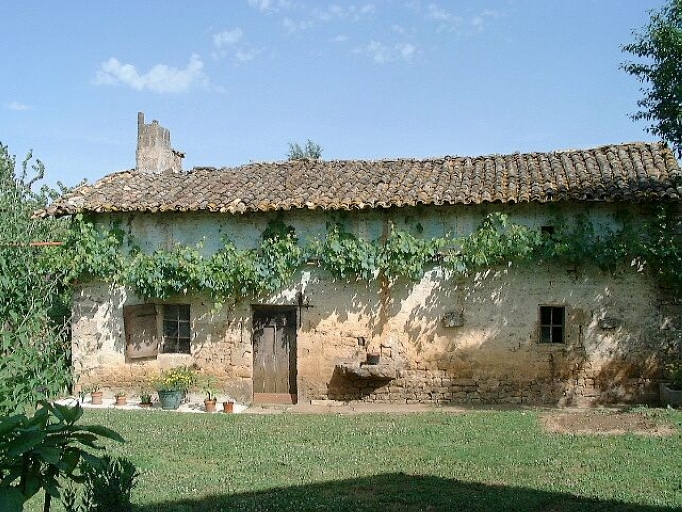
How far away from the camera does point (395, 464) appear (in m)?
7.78

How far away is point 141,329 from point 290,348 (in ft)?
10.3

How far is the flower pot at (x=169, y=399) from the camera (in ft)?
39.7

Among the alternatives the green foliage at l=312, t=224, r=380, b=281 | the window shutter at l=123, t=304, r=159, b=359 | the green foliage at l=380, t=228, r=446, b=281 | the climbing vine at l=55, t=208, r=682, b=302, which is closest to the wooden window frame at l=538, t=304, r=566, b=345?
the climbing vine at l=55, t=208, r=682, b=302

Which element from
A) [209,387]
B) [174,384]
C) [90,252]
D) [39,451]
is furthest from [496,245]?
[39,451]

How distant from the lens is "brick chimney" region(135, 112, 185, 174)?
15578 mm

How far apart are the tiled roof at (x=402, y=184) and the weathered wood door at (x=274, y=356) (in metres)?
2.32

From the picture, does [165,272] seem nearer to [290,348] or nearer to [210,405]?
[210,405]

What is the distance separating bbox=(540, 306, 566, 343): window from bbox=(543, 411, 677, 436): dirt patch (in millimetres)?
1731

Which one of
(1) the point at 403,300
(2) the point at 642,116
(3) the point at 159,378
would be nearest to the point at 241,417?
(3) the point at 159,378

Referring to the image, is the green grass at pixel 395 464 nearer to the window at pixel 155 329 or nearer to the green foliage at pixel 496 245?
the window at pixel 155 329

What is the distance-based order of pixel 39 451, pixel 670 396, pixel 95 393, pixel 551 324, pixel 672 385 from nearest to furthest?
pixel 39 451 < pixel 670 396 < pixel 672 385 < pixel 551 324 < pixel 95 393

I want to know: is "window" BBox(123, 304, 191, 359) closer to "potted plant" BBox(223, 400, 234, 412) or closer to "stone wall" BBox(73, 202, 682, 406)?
"stone wall" BBox(73, 202, 682, 406)

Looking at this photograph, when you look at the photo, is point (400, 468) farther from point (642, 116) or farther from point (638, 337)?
point (642, 116)

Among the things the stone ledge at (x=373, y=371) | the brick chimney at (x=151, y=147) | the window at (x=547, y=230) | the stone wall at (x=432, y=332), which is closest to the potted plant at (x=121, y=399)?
the stone wall at (x=432, y=332)
